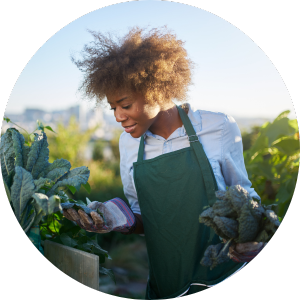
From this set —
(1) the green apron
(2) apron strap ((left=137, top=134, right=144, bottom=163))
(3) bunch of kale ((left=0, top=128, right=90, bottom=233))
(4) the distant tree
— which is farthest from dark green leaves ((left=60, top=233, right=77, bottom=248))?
(4) the distant tree

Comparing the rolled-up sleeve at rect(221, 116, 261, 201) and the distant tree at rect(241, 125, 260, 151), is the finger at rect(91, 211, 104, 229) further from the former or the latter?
the distant tree at rect(241, 125, 260, 151)

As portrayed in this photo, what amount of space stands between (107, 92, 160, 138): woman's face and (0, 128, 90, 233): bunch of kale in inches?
8.8

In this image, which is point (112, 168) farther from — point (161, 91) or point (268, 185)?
point (161, 91)

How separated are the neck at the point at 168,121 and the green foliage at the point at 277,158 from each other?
0.82 metres

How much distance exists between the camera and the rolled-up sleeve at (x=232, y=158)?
0.92 m

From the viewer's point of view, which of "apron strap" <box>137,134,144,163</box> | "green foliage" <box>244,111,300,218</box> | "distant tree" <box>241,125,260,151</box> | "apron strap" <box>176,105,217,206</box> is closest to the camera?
"apron strap" <box>176,105,217,206</box>

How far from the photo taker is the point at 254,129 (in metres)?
2.25

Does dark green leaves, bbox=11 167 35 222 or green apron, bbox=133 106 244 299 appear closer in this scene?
dark green leaves, bbox=11 167 35 222

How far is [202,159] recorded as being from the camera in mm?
902

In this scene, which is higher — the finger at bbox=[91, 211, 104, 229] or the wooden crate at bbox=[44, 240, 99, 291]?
the finger at bbox=[91, 211, 104, 229]

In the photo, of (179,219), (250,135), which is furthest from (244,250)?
(250,135)

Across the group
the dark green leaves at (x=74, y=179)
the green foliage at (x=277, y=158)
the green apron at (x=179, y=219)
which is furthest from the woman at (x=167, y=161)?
the green foliage at (x=277, y=158)

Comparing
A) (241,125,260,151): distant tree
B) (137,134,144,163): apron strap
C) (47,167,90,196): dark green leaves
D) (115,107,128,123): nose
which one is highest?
(115,107,128,123): nose

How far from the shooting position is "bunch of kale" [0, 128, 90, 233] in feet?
2.41
